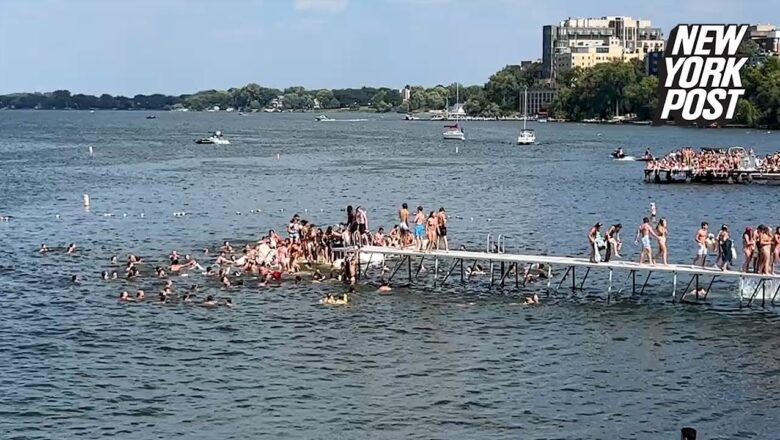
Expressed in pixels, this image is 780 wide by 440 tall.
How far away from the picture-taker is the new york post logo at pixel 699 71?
4128 centimetres

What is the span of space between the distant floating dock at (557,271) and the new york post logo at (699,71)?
19.1 feet

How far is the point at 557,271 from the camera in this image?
48906 millimetres

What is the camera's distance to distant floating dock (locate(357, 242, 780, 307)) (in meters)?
41.8

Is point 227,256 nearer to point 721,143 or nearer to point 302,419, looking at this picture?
point 302,419

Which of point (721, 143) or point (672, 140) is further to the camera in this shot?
point (672, 140)

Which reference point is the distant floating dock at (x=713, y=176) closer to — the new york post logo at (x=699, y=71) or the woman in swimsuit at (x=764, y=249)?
the new york post logo at (x=699, y=71)

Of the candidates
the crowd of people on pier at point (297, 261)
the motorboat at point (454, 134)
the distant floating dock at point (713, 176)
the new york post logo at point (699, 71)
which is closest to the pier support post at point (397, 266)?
the crowd of people on pier at point (297, 261)

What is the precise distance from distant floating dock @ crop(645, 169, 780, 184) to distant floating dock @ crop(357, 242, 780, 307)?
51.7 metres

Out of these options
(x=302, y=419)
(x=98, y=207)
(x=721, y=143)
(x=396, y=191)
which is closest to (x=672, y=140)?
(x=721, y=143)

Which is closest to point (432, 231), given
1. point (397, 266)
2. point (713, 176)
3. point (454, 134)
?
point (397, 266)

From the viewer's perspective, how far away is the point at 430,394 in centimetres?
3078

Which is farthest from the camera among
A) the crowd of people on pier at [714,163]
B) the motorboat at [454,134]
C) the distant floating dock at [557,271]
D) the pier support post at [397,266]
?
the motorboat at [454,134]

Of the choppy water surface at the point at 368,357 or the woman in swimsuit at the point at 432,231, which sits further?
the woman in swimsuit at the point at 432,231

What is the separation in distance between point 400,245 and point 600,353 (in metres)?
14.4
